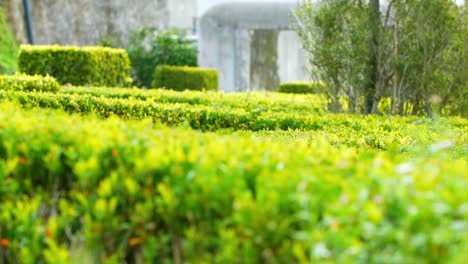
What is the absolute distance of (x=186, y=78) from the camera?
19.8 m

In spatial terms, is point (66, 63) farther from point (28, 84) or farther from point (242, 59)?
point (242, 59)

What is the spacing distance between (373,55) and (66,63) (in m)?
7.73

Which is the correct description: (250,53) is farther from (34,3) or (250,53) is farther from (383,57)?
(383,57)

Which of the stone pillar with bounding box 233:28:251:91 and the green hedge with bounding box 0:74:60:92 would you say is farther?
the stone pillar with bounding box 233:28:251:91

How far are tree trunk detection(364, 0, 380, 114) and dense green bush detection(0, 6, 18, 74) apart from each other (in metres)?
14.6

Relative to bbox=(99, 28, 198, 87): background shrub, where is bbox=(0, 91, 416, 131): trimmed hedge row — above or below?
above

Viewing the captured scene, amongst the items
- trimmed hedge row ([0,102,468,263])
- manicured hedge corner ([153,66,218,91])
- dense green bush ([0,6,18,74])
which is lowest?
manicured hedge corner ([153,66,218,91])

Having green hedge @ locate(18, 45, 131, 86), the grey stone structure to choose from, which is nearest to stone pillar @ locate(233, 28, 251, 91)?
the grey stone structure

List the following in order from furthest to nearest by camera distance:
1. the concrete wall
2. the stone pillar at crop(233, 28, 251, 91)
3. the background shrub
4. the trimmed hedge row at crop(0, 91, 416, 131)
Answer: the concrete wall
the background shrub
the stone pillar at crop(233, 28, 251, 91)
the trimmed hedge row at crop(0, 91, 416, 131)

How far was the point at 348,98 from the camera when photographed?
37.3ft

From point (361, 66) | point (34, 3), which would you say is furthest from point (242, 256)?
point (34, 3)

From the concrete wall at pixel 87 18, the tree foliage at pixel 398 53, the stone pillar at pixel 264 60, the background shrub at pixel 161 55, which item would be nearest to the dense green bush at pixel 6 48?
the concrete wall at pixel 87 18

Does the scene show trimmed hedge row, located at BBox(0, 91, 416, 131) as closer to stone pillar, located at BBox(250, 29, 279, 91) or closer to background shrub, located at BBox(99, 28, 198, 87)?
stone pillar, located at BBox(250, 29, 279, 91)

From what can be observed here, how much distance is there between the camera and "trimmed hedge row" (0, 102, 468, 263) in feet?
8.32
